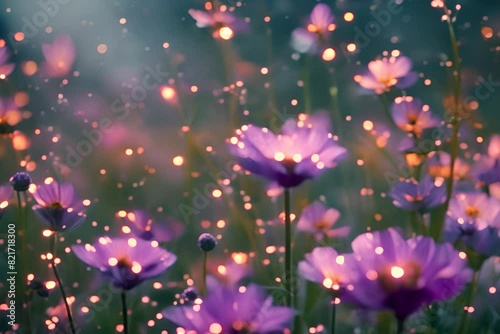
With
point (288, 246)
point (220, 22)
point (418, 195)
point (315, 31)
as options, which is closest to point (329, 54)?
point (315, 31)

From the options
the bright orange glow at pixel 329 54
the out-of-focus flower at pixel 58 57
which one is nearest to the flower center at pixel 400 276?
the bright orange glow at pixel 329 54

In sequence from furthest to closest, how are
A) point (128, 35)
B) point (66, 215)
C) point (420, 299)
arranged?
1. point (128, 35)
2. point (66, 215)
3. point (420, 299)

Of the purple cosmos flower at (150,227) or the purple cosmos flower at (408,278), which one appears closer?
the purple cosmos flower at (408,278)

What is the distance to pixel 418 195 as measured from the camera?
0.56 m

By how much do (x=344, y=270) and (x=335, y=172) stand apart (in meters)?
0.37

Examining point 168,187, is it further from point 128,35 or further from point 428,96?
point 428,96

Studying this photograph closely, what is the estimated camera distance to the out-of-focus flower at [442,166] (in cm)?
68

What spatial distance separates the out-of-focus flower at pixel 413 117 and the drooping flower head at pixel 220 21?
227 millimetres

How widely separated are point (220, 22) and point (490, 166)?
349mm

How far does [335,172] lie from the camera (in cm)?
74

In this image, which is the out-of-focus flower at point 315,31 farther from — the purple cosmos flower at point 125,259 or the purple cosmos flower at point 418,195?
the purple cosmos flower at point 125,259

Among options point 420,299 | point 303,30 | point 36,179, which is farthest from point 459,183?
point 36,179

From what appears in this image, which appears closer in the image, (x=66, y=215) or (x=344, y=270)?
(x=344, y=270)

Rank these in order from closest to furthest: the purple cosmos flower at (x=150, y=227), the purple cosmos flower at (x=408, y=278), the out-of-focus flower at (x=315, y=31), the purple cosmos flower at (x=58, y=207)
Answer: the purple cosmos flower at (x=408, y=278) < the purple cosmos flower at (x=58, y=207) < the purple cosmos flower at (x=150, y=227) < the out-of-focus flower at (x=315, y=31)
